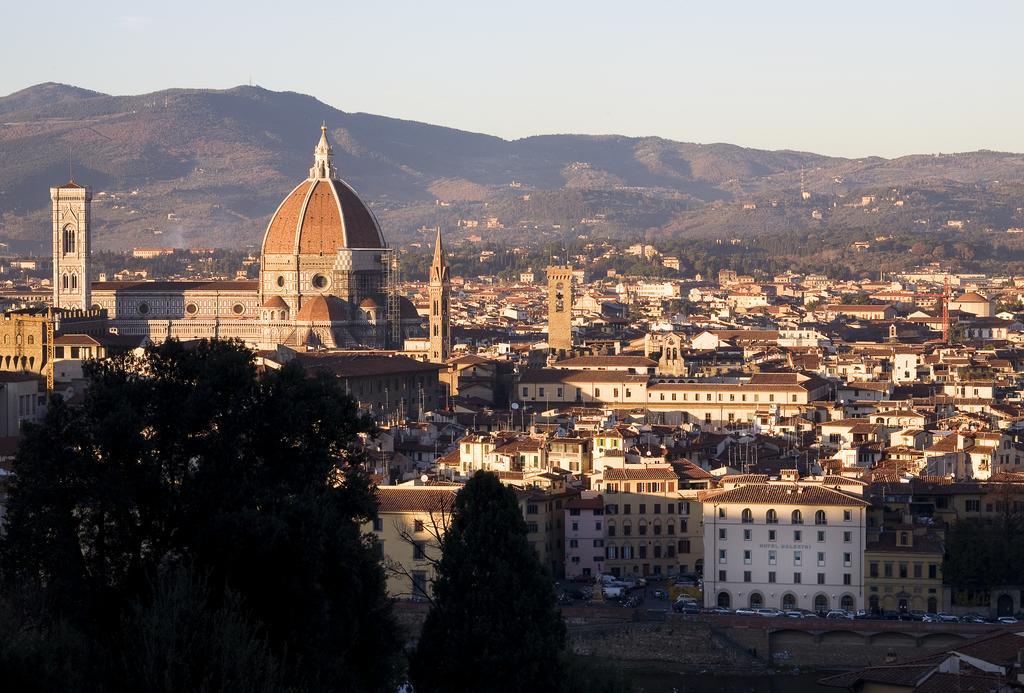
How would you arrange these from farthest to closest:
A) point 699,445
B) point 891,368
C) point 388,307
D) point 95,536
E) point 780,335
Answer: point 780,335
point 388,307
point 891,368
point 699,445
point 95,536

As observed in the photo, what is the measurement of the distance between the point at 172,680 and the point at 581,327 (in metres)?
69.3

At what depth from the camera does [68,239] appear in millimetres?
76812

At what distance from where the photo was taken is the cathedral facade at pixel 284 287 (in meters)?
71.1

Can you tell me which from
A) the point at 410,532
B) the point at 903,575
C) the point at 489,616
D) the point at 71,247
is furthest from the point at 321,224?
the point at 489,616

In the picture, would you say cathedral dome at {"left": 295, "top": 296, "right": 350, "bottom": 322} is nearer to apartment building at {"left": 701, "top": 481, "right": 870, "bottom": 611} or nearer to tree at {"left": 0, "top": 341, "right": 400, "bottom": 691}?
apartment building at {"left": 701, "top": 481, "right": 870, "bottom": 611}

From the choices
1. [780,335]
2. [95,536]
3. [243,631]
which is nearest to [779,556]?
[95,536]

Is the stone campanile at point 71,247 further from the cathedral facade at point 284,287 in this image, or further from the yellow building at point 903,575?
the yellow building at point 903,575

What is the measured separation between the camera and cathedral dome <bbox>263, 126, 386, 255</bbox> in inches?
2904

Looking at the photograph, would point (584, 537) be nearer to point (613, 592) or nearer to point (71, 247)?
point (613, 592)

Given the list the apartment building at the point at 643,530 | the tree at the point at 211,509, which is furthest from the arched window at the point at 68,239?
the tree at the point at 211,509

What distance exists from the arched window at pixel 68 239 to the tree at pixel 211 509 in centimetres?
5550

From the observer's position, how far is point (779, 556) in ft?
105

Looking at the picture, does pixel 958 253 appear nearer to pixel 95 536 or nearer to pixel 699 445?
pixel 699 445

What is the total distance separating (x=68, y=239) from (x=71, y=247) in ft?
1.73
